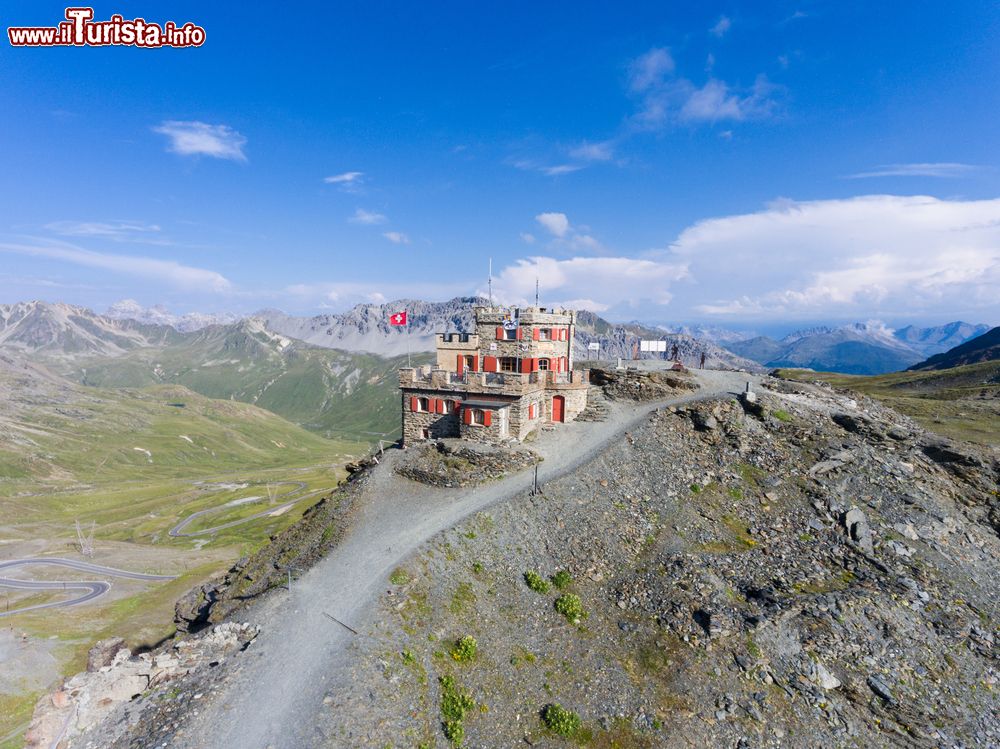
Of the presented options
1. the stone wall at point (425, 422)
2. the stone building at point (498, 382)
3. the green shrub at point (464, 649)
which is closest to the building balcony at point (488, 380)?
the stone building at point (498, 382)

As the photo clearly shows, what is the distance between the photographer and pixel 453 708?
24.1 metres

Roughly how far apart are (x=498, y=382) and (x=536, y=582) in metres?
21.9

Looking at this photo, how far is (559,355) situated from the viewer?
59.3 metres

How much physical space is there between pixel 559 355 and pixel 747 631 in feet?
116

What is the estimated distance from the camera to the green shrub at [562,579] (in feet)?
111

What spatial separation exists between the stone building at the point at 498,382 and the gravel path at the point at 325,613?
4.94 m

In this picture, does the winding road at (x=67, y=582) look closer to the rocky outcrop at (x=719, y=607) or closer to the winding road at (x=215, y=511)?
the winding road at (x=215, y=511)

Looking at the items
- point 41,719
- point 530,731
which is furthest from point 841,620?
point 41,719

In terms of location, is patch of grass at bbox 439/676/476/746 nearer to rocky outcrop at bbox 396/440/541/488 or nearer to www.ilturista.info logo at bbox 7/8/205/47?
rocky outcrop at bbox 396/440/541/488

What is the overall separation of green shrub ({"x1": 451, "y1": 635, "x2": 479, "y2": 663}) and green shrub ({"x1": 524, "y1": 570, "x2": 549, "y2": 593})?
654 centimetres

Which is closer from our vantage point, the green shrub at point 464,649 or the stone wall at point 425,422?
the green shrub at point 464,649

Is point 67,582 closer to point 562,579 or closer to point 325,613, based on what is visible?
point 325,613

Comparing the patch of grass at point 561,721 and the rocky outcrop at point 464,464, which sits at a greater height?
the rocky outcrop at point 464,464

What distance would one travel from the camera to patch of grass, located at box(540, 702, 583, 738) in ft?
80.7
